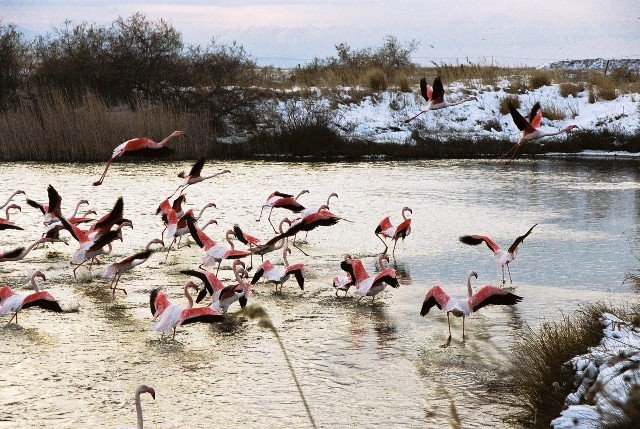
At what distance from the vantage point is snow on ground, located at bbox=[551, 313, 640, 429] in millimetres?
4031

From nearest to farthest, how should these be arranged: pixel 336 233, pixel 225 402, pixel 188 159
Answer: pixel 225 402 → pixel 336 233 → pixel 188 159

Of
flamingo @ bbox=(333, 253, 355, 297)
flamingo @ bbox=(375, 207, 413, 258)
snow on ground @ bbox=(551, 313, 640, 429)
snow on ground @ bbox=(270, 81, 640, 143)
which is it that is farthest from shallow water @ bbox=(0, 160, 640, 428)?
snow on ground @ bbox=(270, 81, 640, 143)

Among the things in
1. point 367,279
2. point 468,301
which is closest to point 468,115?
point 367,279

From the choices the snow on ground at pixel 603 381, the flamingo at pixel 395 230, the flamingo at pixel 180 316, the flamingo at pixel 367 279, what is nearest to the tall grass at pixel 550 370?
the snow on ground at pixel 603 381

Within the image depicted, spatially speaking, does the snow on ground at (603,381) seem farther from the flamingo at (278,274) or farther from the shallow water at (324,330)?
the flamingo at (278,274)

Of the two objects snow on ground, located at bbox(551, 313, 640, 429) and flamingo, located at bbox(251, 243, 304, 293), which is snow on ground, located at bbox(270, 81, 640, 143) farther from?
snow on ground, located at bbox(551, 313, 640, 429)

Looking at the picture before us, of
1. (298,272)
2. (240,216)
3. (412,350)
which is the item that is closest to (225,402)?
(412,350)

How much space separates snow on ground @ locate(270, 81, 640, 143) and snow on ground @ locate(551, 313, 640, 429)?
1927cm

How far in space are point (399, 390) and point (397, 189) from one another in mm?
10438

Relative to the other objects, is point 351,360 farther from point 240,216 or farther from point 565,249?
point 240,216

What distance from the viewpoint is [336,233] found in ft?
39.2

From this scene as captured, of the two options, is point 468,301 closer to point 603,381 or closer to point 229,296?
point 229,296

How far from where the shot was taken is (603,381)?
14.6 feet

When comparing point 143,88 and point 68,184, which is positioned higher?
point 143,88
